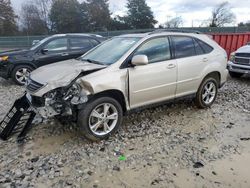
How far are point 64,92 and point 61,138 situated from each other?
90cm

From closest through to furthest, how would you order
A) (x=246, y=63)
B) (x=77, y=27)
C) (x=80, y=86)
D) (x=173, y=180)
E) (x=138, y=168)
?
(x=173, y=180) → (x=138, y=168) → (x=80, y=86) → (x=246, y=63) → (x=77, y=27)

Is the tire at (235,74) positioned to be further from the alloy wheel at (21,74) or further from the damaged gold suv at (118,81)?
the alloy wheel at (21,74)

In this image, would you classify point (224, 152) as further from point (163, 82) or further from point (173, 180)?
point (163, 82)

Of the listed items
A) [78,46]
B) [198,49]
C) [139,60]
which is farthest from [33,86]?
[78,46]

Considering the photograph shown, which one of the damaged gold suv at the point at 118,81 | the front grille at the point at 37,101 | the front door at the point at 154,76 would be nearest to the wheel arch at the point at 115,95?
the damaged gold suv at the point at 118,81

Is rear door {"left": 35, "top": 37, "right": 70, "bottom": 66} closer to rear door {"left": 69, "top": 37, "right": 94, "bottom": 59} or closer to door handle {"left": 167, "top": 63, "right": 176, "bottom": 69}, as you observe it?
rear door {"left": 69, "top": 37, "right": 94, "bottom": 59}

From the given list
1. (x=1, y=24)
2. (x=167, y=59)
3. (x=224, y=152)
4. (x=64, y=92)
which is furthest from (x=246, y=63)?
(x=1, y=24)

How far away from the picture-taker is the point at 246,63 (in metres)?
7.89

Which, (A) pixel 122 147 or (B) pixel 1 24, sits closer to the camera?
(A) pixel 122 147

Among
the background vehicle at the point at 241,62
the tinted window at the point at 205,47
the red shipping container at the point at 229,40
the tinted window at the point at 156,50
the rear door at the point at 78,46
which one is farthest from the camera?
the red shipping container at the point at 229,40

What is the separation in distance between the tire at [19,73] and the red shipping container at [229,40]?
25.9 feet

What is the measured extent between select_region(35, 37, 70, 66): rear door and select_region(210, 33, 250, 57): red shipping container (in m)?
6.58

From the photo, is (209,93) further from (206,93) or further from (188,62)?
(188,62)

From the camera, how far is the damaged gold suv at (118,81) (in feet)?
12.0
